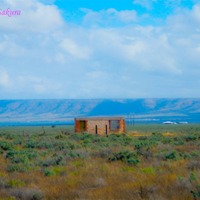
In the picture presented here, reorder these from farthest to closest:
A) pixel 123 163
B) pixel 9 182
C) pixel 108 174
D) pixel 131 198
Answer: pixel 123 163, pixel 108 174, pixel 9 182, pixel 131 198

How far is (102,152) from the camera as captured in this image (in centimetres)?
2162

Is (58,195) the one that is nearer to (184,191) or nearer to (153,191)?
(153,191)

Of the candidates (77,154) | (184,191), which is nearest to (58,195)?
(184,191)

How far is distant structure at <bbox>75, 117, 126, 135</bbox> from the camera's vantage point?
167 ft

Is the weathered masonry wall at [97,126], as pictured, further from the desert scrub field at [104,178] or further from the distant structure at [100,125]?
the desert scrub field at [104,178]

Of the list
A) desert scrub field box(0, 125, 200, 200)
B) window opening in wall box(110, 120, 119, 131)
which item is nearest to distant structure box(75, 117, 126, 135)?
window opening in wall box(110, 120, 119, 131)

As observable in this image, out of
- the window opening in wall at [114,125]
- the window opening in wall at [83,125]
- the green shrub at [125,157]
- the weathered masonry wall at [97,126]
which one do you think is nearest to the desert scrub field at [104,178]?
the green shrub at [125,157]

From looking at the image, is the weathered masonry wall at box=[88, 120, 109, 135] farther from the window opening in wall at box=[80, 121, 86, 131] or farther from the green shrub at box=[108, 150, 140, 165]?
the green shrub at box=[108, 150, 140, 165]

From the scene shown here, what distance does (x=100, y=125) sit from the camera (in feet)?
168

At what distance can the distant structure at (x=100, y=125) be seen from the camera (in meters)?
51.0

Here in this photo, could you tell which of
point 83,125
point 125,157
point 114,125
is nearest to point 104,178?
point 125,157

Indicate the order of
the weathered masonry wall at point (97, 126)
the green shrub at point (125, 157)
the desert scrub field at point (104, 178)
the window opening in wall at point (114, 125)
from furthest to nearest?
the window opening in wall at point (114, 125) < the weathered masonry wall at point (97, 126) < the green shrub at point (125, 157) < the desert scrub field at point (104, 178)

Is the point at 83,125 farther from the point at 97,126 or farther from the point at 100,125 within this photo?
the point at 100,125

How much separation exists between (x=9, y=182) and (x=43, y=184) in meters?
1.12
